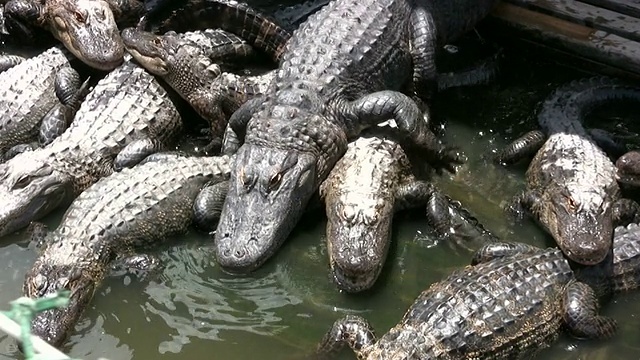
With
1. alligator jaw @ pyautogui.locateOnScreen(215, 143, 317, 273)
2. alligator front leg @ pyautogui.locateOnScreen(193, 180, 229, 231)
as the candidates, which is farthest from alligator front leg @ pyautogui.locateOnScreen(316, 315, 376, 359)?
alligator front leg @ pyautogui.locateOnScreen(193, 180, 229, 231)

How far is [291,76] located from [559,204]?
2.01 m

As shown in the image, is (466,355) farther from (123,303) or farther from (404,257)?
(123,303)

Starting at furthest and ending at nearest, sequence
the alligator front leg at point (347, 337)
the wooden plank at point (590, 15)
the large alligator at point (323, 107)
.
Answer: the wooden plank at point (590, 15), the large alligator at point (323, 107), the alligator front leg at point (347, 337)

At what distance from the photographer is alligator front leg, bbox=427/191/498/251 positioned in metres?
4.89

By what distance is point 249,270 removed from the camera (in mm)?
4652

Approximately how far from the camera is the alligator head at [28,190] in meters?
5.00

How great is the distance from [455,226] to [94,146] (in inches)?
102

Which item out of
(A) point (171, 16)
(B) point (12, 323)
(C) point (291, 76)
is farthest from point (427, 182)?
(B) point (12, 323)

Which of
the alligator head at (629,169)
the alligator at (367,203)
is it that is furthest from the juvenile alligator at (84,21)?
the alligator head at (629,169)

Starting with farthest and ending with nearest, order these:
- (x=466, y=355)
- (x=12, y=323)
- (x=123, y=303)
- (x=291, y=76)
→ (x=291, y=76) → (x=123, y=303) → (x=466, y=355) → (x=12, y=323)

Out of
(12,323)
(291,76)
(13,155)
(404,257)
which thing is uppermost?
(12,323)

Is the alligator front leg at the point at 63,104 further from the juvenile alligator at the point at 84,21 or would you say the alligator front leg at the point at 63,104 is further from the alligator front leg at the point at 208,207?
the alligator front leg at the point at 208,207

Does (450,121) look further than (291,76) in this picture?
Yes

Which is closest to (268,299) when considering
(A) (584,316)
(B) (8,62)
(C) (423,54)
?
(A) (584,316)
